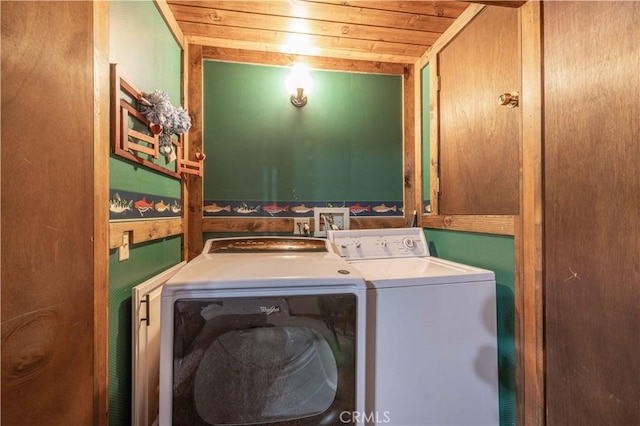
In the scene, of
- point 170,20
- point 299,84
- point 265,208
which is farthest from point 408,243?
point 170,20

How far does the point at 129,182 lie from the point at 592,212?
1715mm

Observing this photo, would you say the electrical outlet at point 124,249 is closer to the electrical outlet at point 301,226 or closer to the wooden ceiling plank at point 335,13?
the electrical outlet at point 301,226

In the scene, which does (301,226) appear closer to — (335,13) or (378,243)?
(378,243)

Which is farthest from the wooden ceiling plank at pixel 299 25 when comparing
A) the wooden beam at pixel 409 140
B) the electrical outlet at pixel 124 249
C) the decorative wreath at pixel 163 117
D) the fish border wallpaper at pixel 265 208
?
the electrical outlet at pixel 124 249

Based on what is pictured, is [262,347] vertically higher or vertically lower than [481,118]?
lower

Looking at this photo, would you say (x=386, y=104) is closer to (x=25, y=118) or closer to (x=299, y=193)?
(x=299, y=193)

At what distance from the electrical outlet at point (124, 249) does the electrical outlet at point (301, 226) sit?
3.43 feet

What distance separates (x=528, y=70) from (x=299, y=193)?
4.65ft

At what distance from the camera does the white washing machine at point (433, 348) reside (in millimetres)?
1059

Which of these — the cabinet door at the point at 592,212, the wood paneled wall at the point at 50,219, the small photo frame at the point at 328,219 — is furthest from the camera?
the small photo frame at the point at 328,219

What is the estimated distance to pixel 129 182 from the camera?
3.62 ft

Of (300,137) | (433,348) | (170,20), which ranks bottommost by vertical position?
(433,348)

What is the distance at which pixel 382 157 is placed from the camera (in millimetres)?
2096

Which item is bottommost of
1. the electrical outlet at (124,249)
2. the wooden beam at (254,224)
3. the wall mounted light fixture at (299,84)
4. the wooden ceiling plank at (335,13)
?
the electrical outlet at (124,249)
